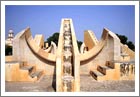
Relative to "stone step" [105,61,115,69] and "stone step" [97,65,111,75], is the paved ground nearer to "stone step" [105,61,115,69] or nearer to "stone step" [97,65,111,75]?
"stone step" [97,65,111,75]

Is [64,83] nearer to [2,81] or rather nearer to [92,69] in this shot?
[2,81]

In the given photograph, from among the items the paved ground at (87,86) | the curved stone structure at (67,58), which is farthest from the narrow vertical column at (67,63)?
the paved ground at (87,86)

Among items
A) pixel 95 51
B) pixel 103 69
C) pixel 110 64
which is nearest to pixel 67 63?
pixel 103 69

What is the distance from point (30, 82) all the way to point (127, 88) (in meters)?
3.04

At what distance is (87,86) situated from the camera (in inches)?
268

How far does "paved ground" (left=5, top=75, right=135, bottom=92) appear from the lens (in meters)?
6.36

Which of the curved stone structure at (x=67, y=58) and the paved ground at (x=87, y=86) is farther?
the curved stone structure at (x=67, y=58)

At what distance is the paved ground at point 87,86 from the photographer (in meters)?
6.36

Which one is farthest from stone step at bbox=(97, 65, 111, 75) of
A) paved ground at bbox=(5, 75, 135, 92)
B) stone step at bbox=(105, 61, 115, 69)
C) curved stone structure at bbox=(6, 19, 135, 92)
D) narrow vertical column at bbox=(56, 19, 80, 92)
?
narrow vertical column at bbox=(56, 19, 80, 92)

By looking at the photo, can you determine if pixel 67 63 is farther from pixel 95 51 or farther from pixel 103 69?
pixel 95 51

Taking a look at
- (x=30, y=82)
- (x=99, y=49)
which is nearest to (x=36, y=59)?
(x=30, y=82)

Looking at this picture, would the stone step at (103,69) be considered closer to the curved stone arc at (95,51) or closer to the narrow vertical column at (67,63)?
the curved stone arc at (95,51)

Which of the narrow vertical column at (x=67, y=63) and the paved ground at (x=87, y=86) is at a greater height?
the narrow vertical column at (x=67, y=63)

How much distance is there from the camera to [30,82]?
7.32 meters
